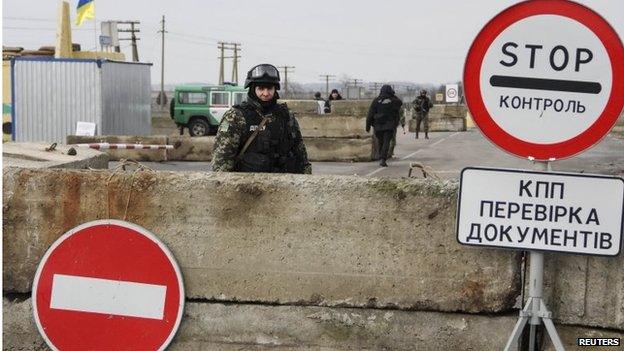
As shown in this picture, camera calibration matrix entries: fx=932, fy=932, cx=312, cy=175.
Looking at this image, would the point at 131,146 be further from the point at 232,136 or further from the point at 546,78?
the point at 546,78

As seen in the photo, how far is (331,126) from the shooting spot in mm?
28656

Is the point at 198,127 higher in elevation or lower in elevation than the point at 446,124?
lower

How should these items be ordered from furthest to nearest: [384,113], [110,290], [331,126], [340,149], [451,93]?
[451,93] < [331,126] < [340,149] < [384,113] < [110,290]

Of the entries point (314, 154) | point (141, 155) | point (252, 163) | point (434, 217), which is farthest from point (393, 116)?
point (434, 217)

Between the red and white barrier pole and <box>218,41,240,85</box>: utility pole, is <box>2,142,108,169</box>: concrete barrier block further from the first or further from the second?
<box>218,41,240,85</box>: utility pole

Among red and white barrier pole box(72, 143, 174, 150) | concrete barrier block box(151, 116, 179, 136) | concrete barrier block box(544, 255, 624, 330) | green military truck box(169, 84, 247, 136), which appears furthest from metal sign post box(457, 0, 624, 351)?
concrete barrier block box(151, 116, 179, 136)

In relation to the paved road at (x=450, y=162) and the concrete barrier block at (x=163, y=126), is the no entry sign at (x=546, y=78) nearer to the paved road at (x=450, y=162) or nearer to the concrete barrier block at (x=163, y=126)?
the paved road at (x=450, y=162)

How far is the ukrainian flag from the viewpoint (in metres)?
35.1

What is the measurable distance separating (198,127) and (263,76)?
109 ft

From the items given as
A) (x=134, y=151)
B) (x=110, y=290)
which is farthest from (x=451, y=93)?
(x=110, y=290)

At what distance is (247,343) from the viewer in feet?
13.9

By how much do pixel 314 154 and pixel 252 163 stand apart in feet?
57.0

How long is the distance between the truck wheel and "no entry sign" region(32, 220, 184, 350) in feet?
112

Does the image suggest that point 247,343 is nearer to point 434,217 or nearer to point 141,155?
point 434,217
